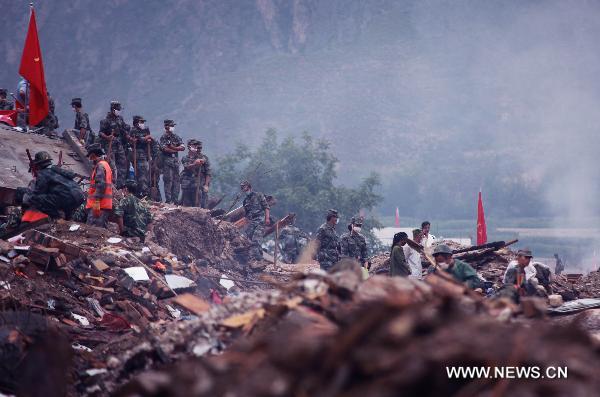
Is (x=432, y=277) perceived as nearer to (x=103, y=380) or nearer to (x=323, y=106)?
(x=103, y=380)

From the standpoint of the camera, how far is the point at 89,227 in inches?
461

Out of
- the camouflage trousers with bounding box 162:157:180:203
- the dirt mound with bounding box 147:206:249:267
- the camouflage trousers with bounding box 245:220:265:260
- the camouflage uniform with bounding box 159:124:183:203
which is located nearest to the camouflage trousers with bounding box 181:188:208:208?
the camouflage trousers with bounding box 162:157:180:203

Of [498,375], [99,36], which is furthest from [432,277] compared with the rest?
[99,36]

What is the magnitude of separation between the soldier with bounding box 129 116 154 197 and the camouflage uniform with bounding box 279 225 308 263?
15.7ft

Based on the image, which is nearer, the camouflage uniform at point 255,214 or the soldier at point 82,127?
the soldier at point 82,127

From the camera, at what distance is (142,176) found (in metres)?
16.0

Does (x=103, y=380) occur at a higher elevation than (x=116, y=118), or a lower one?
lower

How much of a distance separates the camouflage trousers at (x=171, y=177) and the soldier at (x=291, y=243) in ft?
12.1

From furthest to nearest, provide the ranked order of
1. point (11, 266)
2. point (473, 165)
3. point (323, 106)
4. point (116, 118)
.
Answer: point (323, 106) → point (473, 165) → point (116, 118) → point (11, 266)

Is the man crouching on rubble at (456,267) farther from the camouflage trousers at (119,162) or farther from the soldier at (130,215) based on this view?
the camouflage trousers at (119,162)

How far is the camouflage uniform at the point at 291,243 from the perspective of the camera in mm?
19125

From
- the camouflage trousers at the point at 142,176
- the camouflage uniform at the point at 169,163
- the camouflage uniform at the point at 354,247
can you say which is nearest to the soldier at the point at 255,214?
the camouflage uniform at the point at 169,163

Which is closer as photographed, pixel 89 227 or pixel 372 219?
pixel 89 227

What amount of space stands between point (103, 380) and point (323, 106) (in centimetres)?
4931
